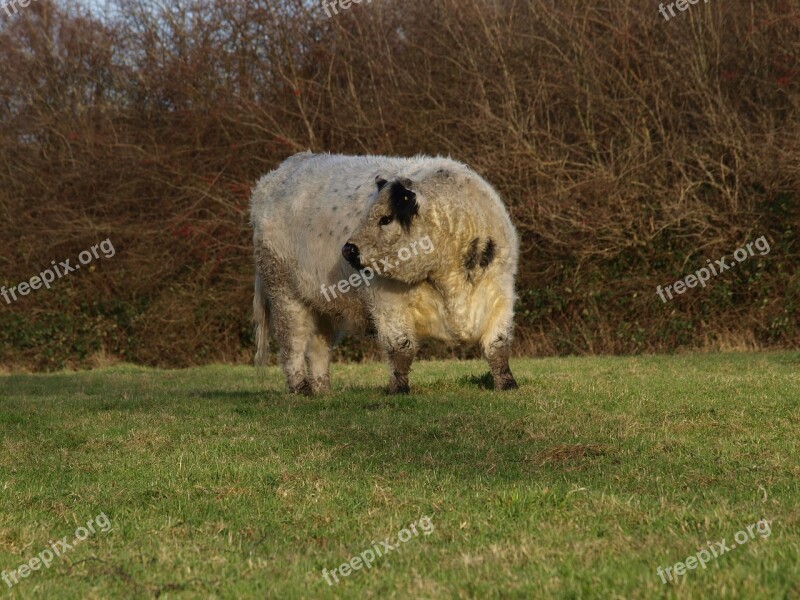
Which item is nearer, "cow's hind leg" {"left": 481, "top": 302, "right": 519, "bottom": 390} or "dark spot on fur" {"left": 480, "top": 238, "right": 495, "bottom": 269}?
"dark spot on fur" {"left": 480, "top": 238, "right": 495, "bottom": 269}

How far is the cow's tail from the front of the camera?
1306cm

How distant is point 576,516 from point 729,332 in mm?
13271

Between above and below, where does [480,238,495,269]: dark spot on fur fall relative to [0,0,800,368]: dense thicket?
below

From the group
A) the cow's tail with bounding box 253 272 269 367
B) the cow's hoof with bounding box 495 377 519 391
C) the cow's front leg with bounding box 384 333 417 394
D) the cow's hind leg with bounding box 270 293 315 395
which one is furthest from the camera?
the cow's tail with bounding box 253 272 269 367

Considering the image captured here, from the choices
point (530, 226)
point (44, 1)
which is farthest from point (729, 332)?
point (44, 1)

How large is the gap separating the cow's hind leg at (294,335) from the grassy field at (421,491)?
1320 mm

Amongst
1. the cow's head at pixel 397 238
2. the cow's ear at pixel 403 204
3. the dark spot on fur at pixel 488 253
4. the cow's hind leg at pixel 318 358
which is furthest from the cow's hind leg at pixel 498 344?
the cow's hind leg at pixel 318 358

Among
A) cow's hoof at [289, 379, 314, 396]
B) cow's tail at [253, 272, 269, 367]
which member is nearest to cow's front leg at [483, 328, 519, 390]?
cow's hoof at [289, 379, 314, 396]

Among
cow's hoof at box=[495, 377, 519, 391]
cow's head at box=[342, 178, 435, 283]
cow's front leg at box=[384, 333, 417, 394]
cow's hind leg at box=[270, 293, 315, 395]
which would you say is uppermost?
cow's head at box=[342, 178, 435, 283]

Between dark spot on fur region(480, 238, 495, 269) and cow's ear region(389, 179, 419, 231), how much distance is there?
79cm

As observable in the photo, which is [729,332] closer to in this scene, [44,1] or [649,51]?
[649,51]

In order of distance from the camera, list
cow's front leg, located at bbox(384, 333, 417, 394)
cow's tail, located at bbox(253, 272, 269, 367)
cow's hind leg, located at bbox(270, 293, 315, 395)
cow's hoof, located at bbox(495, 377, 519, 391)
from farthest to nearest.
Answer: cow's tail, located at bbox(253, 272, 269, 367)
cow's hind leg, located at bbox(270, 293, 315, 395)
cow's hoof, located at bbox(495, 377, 519, 391)
cow's front leg, located at bbox(384, 333, 417, 394)

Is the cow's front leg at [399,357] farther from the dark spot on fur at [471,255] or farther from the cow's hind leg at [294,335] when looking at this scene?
the cow's hind leg at [294,335]

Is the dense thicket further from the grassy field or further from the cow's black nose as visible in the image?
the cow's black nose
